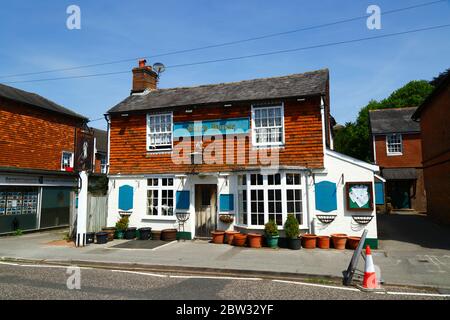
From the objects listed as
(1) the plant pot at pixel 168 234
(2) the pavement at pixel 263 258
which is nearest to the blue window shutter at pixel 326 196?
(2) the pavement at pixel 263 258

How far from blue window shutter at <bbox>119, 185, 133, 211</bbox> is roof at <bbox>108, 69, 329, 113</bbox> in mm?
3799

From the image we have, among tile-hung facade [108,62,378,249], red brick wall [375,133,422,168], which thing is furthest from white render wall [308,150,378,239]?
red brick wall [375,133,422,168]

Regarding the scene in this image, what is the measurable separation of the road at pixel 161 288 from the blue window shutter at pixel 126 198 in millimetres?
6286

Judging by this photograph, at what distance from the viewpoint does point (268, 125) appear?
44.8 feet

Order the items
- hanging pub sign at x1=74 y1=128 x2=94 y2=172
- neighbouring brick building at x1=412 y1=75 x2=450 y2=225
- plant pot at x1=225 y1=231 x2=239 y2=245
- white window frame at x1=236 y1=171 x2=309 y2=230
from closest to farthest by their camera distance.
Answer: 1. white window frame at x1=236 y1=171 x2=309 y2=230
2. plant pot at x1=225 y1=231 x2=239 y2=245
3. hanging pub sign at x1=74 y1=128 x2=94 y2=172
4. neighbouring brick building at x1=412 y1=75 x2=450 y2=225

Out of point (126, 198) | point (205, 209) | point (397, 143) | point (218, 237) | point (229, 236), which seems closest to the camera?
point (229, 236)

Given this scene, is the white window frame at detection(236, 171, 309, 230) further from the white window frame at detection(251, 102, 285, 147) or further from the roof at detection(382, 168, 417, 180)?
the roof at detection(382, 168, 417, 180)

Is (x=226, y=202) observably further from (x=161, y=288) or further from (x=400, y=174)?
(x=400, y=174)

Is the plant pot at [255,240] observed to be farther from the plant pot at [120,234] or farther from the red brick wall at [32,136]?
the red brick wall at [32,136]

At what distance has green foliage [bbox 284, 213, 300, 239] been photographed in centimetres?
1168

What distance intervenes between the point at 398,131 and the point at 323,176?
19.0 m

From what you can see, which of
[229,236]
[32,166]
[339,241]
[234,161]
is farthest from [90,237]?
[339,241]

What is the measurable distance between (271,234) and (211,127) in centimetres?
538

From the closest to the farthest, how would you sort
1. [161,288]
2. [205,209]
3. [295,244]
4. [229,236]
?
[161,288] < [295,244] < [229,236] < [205,209]
